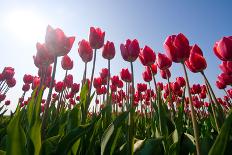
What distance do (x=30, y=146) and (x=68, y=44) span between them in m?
1.31

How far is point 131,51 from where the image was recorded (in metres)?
3.38

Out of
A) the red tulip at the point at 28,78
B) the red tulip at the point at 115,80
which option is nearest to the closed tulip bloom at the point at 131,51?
the red tulip at the point at 115,80

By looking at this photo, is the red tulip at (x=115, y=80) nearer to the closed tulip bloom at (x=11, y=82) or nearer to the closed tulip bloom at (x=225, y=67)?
the closed tulip bloom at (x=225, y=67)

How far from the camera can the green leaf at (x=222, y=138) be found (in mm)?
1461

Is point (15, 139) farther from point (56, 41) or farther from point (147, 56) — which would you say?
point (147, 56)

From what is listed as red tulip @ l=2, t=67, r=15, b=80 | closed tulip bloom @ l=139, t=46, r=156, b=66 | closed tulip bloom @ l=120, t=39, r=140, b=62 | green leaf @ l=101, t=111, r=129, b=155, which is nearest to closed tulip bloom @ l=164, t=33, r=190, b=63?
green leaf @ l=101, t=111, r=129, b=155

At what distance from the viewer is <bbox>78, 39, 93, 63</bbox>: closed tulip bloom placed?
3715 millimetres

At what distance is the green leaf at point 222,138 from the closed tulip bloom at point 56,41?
190 cm

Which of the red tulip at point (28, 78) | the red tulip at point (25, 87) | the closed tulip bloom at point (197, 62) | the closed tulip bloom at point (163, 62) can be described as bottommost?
the closed tulip bloom at point (197, 62)

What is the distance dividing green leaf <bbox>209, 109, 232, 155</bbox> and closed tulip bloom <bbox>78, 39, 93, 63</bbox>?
2517 mm

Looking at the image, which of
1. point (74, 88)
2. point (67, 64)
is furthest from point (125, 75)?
point (74, 88)

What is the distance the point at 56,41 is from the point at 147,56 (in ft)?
4.71

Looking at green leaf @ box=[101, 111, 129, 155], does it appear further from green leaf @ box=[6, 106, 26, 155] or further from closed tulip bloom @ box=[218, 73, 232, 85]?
closed tulip bloom @ box=[218, 73, 232, 85]

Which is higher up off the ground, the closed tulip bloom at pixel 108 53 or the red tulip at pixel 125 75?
the red tulip at pixel 125 75
